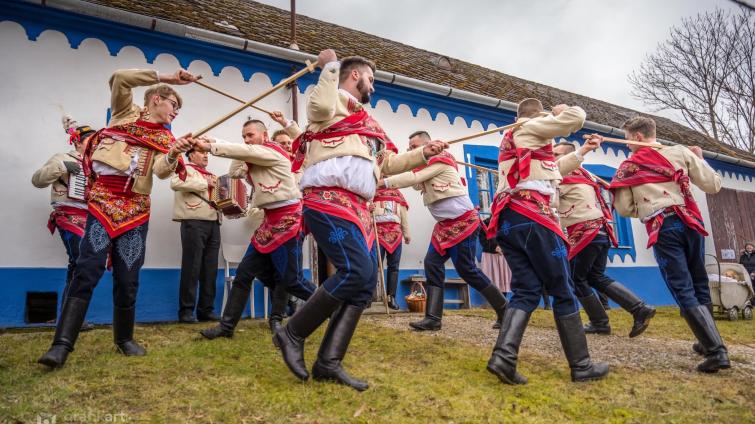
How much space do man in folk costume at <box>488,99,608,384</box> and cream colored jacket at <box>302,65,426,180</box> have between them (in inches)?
27.4

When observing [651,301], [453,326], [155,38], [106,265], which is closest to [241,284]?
[106,265]

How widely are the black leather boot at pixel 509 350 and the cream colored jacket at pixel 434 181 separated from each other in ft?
6.44

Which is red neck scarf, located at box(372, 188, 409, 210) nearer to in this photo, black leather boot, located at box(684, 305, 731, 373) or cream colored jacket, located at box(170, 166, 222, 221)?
cream colored jacket, located at box(170, 166, 222, 221)

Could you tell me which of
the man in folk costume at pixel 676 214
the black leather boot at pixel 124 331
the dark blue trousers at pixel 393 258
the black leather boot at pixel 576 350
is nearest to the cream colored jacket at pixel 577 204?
the man in folk costume at pixel 676 214

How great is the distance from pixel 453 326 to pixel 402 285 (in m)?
2.07

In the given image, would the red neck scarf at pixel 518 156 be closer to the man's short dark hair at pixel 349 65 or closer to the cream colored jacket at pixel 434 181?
the man's short dark hair at pixel 349 65

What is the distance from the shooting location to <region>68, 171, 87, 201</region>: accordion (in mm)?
4691

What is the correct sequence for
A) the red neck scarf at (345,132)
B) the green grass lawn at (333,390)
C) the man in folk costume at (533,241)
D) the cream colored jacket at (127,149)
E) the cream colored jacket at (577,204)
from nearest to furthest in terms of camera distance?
the green grass lawn at (333,390), the red neck scarf at (345,132), the man in folk costume at (533,241), the cream colored jacket at (127,149), the cream colored jacket at (577,204)

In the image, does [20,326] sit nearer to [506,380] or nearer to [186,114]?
[186,114]

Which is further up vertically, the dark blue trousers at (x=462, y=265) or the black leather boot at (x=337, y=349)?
the dark blue trousers at (x=462, y=265)

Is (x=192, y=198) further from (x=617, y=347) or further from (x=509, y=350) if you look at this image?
(x=617, y=347)

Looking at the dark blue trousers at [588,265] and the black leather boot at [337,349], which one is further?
the dark blue trousers at [588,265]

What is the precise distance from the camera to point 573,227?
193 inches

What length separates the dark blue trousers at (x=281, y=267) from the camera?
159 inches
